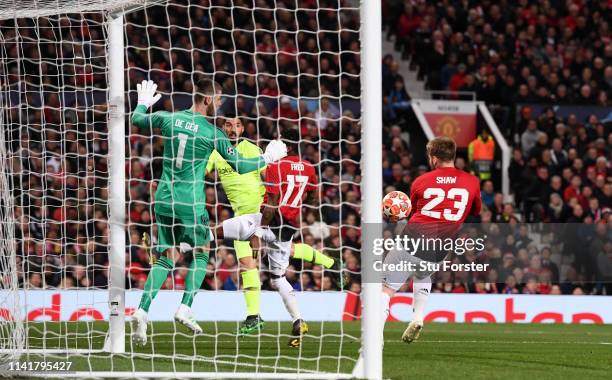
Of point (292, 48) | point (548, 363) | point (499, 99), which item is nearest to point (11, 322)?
point (548, 363)

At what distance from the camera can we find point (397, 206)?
9.38 metres

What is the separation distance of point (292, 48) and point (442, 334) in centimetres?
766

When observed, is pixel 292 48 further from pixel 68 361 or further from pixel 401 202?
pixel 68 361

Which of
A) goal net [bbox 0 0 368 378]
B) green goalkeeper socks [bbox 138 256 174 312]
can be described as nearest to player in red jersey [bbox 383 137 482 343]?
goal net [bbox 0 0 368 378]

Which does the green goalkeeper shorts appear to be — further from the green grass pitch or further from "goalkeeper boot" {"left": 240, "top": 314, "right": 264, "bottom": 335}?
"goalkeeper boot" {"left": 240, "top": 314, "right": 264, "bottom": 335}

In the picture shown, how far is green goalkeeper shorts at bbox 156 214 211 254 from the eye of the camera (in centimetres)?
880

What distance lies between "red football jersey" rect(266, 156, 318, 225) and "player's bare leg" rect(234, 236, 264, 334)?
0.43 meters

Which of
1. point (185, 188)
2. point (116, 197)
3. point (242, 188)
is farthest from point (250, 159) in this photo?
point (242, 188)

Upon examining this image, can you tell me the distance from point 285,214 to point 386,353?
1947 millimetres

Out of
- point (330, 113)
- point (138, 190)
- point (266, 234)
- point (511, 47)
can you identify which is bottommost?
point (266, 234)

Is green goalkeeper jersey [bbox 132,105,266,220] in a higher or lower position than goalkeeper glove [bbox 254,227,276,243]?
higher

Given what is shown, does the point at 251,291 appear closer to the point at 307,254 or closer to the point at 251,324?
the point at 251,324

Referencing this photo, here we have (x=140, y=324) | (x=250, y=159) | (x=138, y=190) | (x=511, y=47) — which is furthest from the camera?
(x=511, y=47)

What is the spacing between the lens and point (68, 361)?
25.0 feet
